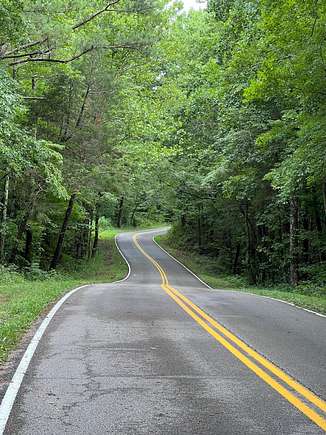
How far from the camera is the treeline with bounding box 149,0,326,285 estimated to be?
41.2 feet

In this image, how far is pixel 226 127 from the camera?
2595 cm

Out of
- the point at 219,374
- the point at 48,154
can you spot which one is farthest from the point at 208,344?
the point at 48,154

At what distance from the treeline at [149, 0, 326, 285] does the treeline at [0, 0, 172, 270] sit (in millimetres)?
3605

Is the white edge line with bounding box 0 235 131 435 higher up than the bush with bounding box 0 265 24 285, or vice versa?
the bush with bounding box 0 265 24 285

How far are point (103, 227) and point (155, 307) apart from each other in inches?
Result: 2130

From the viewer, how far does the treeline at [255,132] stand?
12.5 meters

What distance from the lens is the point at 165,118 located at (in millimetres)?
30172

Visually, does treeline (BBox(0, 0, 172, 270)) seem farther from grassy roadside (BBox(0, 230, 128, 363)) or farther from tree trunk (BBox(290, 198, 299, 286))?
tree trunk (BBox(290, 198, 299, 286))

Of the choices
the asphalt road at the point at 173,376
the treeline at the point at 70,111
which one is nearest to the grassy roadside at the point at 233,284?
the asphalt road at the point at 173,376

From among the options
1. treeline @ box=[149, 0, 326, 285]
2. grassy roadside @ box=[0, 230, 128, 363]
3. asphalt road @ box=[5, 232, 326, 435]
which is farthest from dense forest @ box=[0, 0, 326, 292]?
asphalt road @ box=[5, 232, 326, 435]

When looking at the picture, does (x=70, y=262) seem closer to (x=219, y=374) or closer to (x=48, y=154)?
(x=48, y=154)

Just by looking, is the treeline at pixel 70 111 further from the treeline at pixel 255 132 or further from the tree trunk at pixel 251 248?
the tree trunk at pixel 251 248

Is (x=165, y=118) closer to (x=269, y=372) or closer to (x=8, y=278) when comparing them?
(x=8, y=278)

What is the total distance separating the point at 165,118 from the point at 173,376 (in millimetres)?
25561
